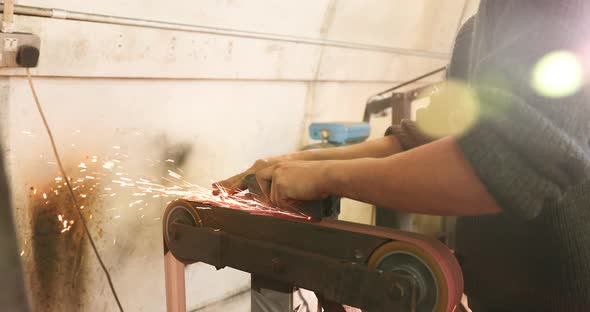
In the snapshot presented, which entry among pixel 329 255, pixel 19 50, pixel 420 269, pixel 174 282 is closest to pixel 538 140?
pixel 420 269

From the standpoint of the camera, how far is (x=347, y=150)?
140 cm

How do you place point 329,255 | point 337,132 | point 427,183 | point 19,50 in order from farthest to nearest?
point 337,132, point 19,50, point 329,255, point 427,183

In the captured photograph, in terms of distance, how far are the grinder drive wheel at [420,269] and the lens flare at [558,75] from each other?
349 mm

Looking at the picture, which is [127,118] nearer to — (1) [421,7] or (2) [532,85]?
(2) [532,85]

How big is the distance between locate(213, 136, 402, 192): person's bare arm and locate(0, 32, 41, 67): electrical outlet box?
701 millimetres

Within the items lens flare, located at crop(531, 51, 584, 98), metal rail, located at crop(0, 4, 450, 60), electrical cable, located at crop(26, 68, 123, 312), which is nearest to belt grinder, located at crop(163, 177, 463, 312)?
lens flare, located at crop(531, 51, 584, 98)

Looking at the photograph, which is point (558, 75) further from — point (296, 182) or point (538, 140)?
point (296, 182)

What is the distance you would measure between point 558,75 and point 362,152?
0.66 metres

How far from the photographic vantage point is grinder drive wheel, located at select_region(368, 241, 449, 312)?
961 mm

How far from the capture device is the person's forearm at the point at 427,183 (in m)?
0.87

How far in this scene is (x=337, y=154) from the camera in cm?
139

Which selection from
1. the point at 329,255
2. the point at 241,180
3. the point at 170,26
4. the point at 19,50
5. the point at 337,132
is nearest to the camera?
the point at 329,255

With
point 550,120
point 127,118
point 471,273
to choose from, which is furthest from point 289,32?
point 550,120

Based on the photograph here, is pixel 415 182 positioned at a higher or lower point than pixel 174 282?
higher
